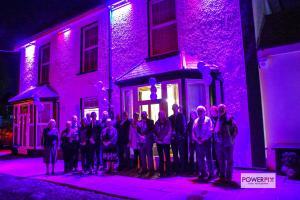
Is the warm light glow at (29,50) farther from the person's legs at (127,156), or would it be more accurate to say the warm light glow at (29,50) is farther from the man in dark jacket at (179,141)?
the man in dark jacket at (179,141)

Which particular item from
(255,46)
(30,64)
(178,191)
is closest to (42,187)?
(178,191)

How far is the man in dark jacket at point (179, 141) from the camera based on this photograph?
25.1ft

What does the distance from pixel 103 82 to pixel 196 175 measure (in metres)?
6.37

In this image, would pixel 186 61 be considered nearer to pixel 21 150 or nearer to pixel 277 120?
pixel 277 120

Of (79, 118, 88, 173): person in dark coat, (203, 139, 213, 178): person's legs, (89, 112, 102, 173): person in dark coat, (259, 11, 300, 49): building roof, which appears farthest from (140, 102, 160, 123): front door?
(259, 11, 300, 49): building roof

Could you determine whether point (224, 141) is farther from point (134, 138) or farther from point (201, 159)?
point (134, 138)

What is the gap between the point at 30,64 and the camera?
16.4 meters

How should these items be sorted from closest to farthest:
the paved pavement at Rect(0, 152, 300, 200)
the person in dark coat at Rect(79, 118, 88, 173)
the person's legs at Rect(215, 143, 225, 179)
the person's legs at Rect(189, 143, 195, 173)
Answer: the paved pavement at Rect(0, 152, 300, 200) < the person's legs at Rect(215, 143, 225, 179) < the person's legs at Rect(189, 143, 195, 173) < the person in dark coat at Rect(79, 118, 88, 173)

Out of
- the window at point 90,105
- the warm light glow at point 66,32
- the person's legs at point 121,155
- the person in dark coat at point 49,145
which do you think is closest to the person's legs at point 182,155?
the person's legs at point 121,155

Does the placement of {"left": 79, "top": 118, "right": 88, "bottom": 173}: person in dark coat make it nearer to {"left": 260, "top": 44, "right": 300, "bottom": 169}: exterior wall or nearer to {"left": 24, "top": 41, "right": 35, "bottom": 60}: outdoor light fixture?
{"left": 260, "top": 44, "right": 300, "bottom": 169}: exterior wall

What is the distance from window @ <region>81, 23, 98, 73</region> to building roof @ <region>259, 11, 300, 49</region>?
742 cm

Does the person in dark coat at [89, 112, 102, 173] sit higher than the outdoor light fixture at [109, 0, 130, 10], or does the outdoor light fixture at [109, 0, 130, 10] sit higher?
the outdoor light fixture at [109, 0, 130, 10]

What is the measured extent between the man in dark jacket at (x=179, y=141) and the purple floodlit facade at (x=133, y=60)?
988 mm

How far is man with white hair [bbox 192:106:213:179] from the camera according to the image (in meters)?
6.83
